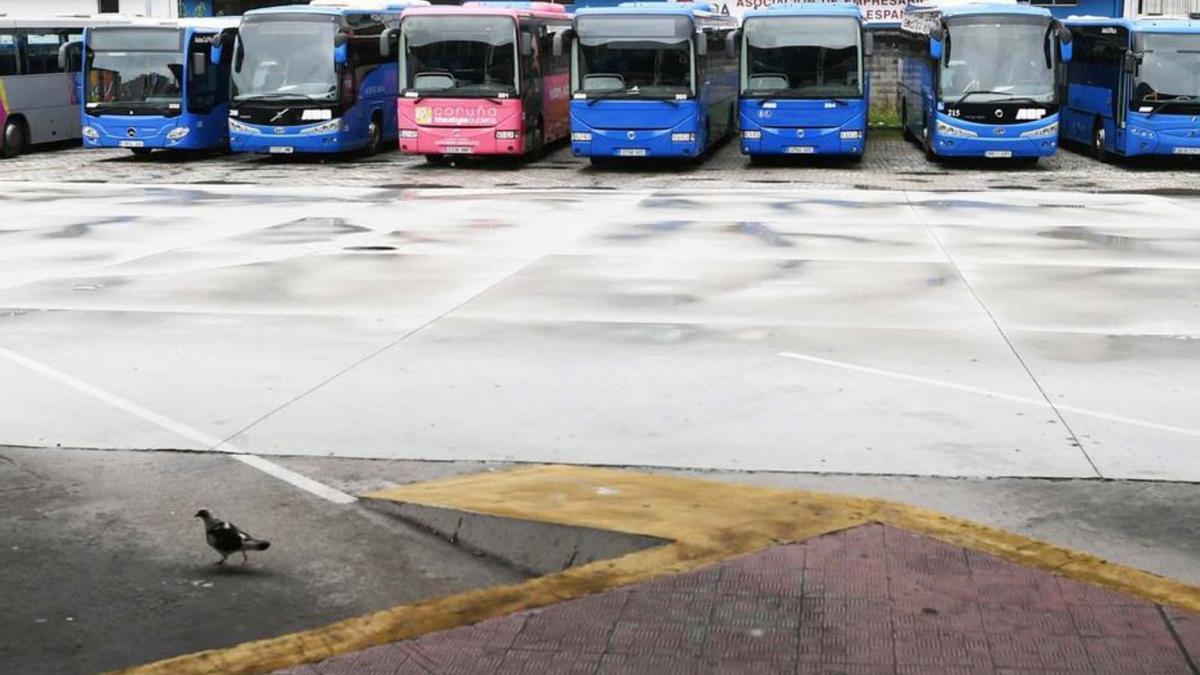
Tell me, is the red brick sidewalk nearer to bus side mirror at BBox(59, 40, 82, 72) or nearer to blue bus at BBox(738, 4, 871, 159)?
blue bus at BBox(738, 4, 871, 159)

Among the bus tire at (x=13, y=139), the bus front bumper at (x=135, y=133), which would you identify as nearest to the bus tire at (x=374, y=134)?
the bus front bumper at (x=135, y=133)

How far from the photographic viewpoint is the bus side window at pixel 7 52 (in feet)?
107

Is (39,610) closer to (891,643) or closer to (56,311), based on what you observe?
(891,643)

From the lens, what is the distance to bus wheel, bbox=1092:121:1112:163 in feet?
103

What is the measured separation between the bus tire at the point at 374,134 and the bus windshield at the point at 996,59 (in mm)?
A: 11566

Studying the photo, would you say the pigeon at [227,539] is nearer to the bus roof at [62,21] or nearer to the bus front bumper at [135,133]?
the bus front bumper at [135,133]

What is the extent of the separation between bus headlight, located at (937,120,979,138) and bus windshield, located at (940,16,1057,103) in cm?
48

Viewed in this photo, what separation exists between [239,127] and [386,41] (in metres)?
3.38

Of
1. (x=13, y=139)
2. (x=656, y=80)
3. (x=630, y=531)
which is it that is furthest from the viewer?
(x=13, y=139)

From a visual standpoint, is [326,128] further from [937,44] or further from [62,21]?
[937,44]

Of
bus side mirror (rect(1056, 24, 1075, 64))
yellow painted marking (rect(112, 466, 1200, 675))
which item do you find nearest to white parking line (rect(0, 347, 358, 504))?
yellow painted marking (rect(112, 466, 1200, 675))

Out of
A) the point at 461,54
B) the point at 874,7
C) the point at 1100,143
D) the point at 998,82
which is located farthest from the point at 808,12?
the point at 874,7

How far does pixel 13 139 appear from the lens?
33.8 meters

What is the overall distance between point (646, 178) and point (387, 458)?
20.5m
